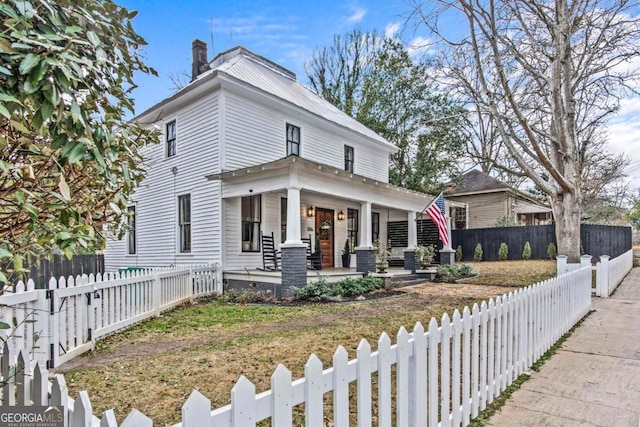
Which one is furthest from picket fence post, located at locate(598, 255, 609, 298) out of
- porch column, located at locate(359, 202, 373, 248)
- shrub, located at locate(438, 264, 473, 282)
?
porch column, located at locate(359, 202, 373, 248)

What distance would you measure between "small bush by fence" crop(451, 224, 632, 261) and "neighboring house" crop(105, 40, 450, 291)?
7.11 m

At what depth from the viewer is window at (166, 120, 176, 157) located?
41.4 ft

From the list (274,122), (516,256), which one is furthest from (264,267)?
(516,256)

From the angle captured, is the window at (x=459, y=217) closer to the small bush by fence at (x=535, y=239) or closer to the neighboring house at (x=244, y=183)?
the small bush by fence at (x=535, y=239)

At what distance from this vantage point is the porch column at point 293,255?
9234 mm

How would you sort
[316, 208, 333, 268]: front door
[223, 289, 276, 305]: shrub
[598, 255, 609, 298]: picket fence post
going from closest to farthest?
1. [223, 289, 276, 305]: shrub
2. [598, 255, 609, 298]: picket fence post
3. [316, 208, 333, 268]: front door

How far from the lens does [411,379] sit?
7.89 ft

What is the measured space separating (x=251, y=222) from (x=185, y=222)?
2.31 metres

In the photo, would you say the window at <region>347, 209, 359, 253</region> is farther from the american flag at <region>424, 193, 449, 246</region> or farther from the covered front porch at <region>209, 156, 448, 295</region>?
the american flag at <region>424, 193, 449, 246</region>

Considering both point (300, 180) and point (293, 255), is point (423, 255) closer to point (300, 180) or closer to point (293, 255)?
point (293, 255)

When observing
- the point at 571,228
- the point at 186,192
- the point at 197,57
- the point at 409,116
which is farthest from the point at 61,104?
the point at 409,116

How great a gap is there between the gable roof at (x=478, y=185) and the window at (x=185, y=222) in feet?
58.4

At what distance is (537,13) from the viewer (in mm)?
10508

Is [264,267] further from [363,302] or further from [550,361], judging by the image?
[550,361]
